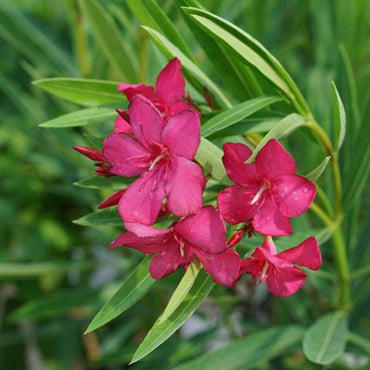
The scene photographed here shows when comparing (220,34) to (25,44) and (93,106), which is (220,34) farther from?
(25,44)

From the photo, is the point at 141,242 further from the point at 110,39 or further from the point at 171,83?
the point at 110,39

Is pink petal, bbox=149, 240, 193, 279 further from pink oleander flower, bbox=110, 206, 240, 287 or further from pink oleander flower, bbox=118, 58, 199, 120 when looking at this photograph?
pink oleander flower, bbox=118, 58, 199, 120

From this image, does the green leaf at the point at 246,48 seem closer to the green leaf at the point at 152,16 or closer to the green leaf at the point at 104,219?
the green leaf at the point at 152,16

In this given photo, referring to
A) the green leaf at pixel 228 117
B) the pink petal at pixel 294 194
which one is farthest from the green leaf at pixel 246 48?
the pink petal at pixel 294 194

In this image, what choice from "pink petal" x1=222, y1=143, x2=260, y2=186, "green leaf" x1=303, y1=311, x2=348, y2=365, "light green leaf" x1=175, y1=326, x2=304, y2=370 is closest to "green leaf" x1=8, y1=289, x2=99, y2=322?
"light green leaf" x1=175, y1=326, x2=304, y2=370

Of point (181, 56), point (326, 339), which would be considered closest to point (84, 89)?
point (181, 56)

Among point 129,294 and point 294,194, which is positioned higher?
point 294,194
